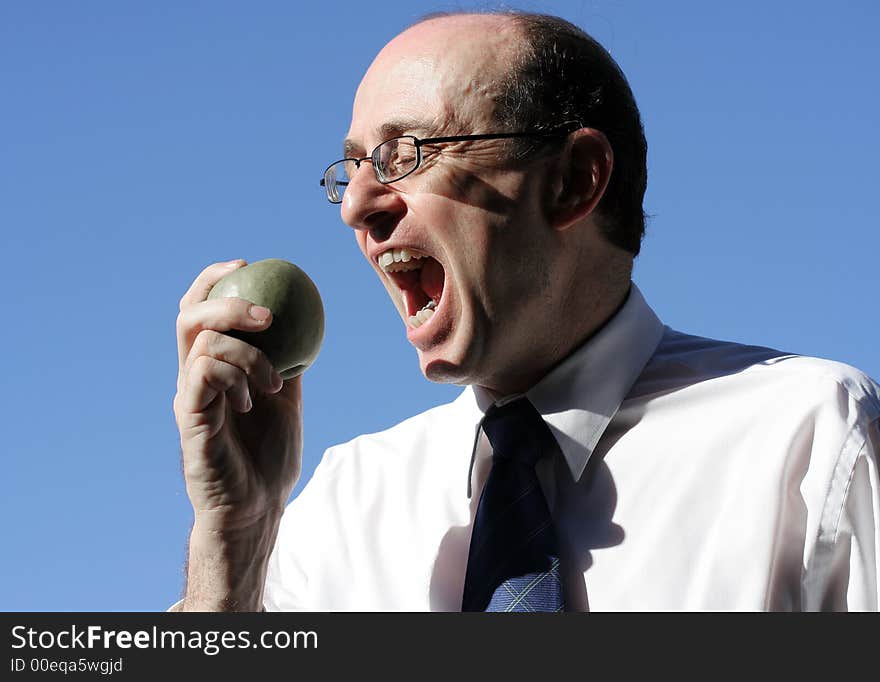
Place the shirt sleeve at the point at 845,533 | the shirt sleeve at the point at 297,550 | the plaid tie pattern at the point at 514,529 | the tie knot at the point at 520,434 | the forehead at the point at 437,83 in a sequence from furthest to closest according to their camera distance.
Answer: the shirt sleeve at the point at 297,550 < the forehead at the point at 437,83 < the tie knot at the point at 520,434 < the plaid tie pattern at the point at 514,529 < the shirt sleeve at the point at 845,533

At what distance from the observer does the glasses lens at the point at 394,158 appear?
10.8 ft

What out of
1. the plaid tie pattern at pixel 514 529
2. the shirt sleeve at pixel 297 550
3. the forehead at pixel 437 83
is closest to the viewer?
the plaid tie pattern at pixel 514 529

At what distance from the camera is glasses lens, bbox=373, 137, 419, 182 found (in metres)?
3.29

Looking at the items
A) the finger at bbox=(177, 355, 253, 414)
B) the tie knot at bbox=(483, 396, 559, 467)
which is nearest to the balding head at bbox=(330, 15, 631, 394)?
the tie knot at bbox=(483, 396, 559, 467)

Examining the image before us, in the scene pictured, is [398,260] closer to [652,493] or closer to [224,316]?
[224,316]

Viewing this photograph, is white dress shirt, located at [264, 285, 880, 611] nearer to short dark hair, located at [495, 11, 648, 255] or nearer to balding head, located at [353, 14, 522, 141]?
short dark hair, located at [495, 11, 648, 255]

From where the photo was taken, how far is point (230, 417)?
10.8 feet

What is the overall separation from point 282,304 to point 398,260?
1.39 ft

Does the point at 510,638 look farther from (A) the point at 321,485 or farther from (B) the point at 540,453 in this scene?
(A) the point at 321,485

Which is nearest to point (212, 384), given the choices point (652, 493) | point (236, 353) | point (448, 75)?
point (236, 353)

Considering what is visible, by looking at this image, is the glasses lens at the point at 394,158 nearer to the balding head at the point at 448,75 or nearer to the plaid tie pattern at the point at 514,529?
the balding head at the point at 448,75

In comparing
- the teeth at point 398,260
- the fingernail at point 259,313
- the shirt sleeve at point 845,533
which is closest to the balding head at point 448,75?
the teeth at point 398,260

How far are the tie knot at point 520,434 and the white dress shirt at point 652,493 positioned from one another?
0.12 ft

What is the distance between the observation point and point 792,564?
2857mm
